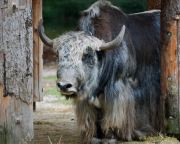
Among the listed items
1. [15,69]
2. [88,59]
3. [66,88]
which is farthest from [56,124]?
[15,69]

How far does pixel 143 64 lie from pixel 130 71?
0.34 metres

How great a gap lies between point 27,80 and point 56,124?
2.38m

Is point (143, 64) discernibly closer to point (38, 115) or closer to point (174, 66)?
point (174, 66)

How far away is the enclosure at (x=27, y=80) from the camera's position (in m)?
5.97

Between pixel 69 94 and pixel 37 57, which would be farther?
pixel 37 57

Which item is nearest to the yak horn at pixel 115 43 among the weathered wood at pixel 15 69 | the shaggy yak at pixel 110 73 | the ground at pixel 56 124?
the shaggy yak at pixel 110 73

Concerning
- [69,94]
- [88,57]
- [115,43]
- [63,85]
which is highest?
[115,43]

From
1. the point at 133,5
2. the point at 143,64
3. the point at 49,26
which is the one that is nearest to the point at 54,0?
the point at 49,26

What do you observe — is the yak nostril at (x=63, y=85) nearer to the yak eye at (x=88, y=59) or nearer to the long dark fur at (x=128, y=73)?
the yak eye at (x=88, y=59)

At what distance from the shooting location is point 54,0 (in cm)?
1791

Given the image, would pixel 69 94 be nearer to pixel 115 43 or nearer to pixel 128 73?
pixel 115 43

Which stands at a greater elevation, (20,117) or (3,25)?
(3,25)

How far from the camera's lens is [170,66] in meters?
6.78

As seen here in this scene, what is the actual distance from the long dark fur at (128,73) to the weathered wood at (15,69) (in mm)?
919
